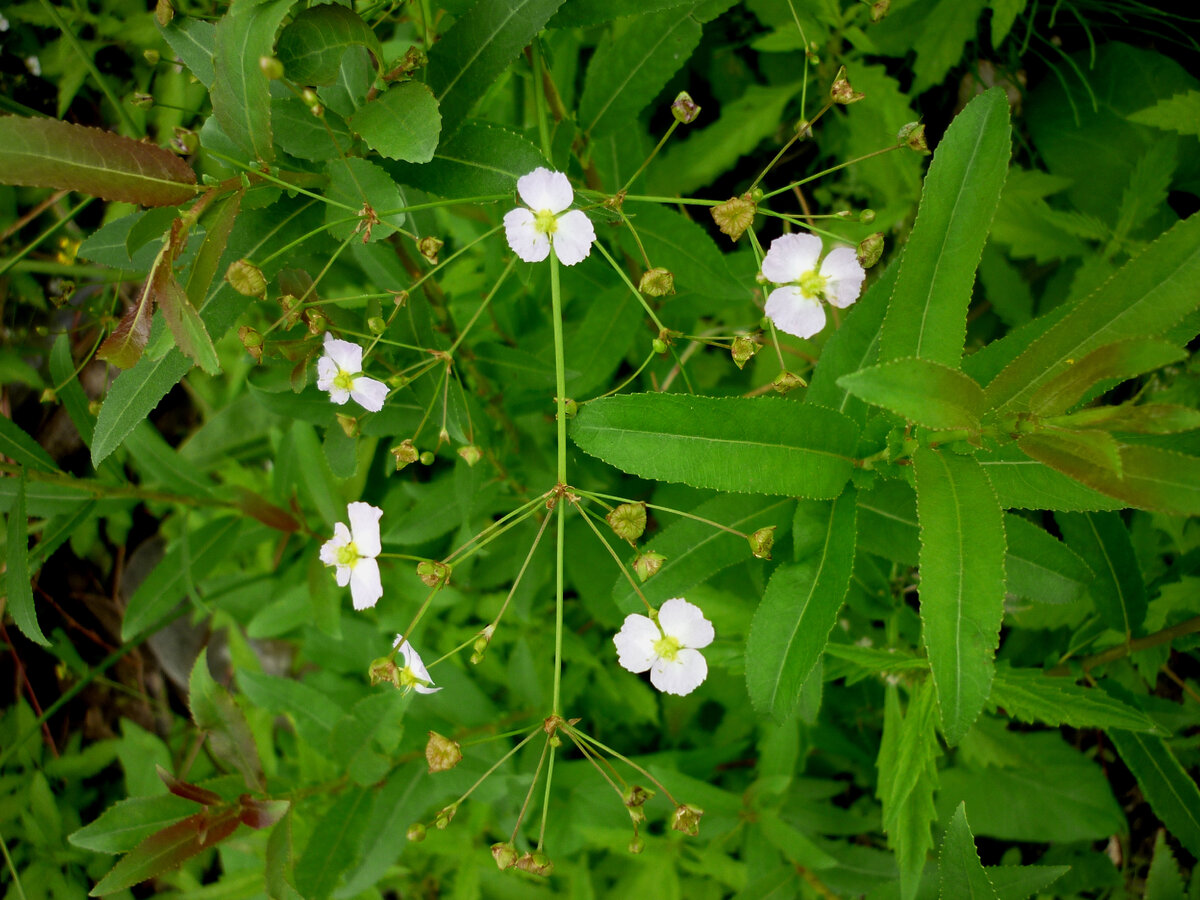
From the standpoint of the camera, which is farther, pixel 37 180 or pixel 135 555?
pixel 135 555

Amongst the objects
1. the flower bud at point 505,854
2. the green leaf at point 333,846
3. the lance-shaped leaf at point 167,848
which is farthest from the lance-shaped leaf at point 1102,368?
the lance-shaped leaf at point 167,848

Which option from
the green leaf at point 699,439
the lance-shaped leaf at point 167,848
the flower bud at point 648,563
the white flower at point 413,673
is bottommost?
the lance-shaped leaf at point 167,848

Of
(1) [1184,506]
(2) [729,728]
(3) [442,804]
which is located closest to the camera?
(1) [1184,506]

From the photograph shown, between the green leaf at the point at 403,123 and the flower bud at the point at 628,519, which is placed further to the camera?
the flower bud at the point at 628,519

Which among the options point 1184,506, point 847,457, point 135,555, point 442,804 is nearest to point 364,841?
point 442,804

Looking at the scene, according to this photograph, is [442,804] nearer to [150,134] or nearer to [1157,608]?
[1157,608]

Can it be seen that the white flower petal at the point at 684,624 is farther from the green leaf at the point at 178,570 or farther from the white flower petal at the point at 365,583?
the green leaf at the point at 178,570

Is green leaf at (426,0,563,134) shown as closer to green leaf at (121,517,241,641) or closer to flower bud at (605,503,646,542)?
flower bud at (605,503,646,542)
